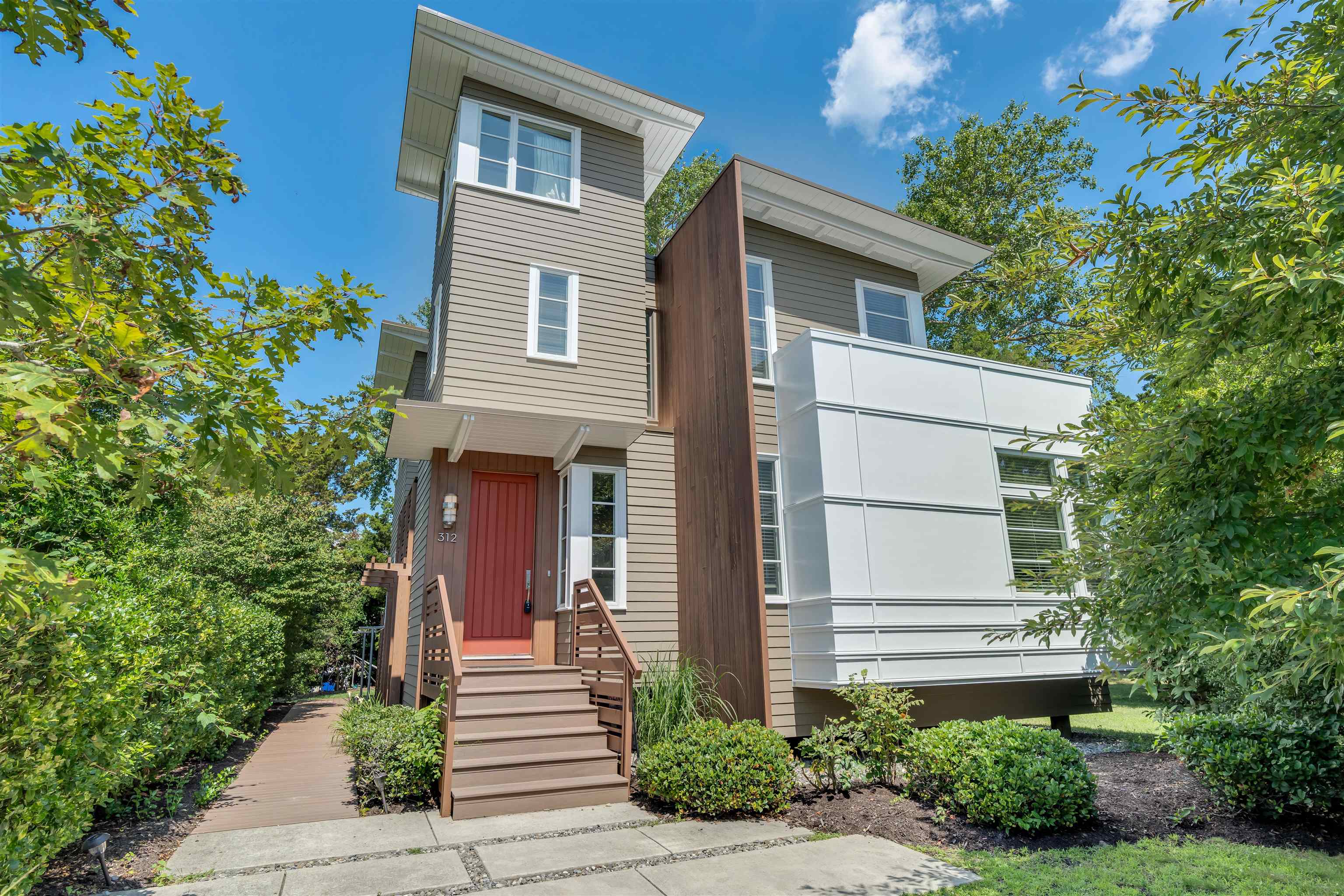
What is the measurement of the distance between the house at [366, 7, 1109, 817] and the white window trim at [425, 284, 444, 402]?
0.09 meters

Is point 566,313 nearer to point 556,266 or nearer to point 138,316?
point 556,266

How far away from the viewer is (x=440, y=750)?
20.6 ft

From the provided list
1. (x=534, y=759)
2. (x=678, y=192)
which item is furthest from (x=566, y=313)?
(x=678, y=192)

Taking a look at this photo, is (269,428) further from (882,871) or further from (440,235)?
(440,235)

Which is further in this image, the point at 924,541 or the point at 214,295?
the point at 924,541

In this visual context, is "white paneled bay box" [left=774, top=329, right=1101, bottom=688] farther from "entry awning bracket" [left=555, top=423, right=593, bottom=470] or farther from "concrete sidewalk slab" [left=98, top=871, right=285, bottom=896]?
"concrete sidewalk slab" [left=98, top=871, right=285, bottom=896]

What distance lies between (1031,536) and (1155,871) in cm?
499

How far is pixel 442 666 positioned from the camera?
7.15m

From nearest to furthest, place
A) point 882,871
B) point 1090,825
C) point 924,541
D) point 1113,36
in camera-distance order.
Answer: point 882,871 → point 1090,825 → point 924,541 → point 1113,36

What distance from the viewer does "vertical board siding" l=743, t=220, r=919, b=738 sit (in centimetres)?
906

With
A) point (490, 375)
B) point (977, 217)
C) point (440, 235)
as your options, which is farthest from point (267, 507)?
point (977, 217)

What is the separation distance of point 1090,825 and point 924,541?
3.26 meters

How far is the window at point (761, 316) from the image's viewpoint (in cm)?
932

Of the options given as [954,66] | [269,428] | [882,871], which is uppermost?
[954,66]
